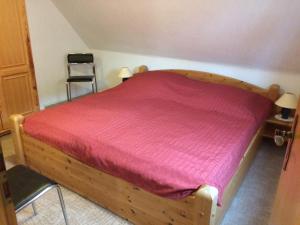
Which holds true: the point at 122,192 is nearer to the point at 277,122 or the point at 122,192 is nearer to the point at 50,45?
the point at 277,122

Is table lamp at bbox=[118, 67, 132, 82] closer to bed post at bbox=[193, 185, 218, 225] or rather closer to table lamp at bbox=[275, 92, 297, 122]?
table lamp at bbox=[275, 92, 297, 122]

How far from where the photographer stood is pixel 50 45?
12.7ft

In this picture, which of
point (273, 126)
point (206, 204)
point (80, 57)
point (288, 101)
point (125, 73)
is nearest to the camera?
point (206, 204)

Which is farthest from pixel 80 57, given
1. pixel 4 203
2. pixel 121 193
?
pixel 4 203

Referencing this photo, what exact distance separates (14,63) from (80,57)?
3.77 feet

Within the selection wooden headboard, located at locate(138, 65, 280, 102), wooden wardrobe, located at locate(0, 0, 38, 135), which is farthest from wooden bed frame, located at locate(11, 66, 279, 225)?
wooden wardrobe, located at locate(0, 0, 38, 135)

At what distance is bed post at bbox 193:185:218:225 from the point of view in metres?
1.37

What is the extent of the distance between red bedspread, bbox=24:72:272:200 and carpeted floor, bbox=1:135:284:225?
378 millimetres

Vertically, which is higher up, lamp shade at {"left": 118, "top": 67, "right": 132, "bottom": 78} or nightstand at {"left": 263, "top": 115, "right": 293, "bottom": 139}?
lamp shade at {"left": 118, "top": 67, "right": 132, "bottom": 78}

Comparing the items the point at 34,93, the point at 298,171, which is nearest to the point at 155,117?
the point at 298,171

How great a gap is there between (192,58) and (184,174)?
6.72 ft

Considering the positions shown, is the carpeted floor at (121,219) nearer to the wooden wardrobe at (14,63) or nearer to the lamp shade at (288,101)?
the lamp shade at (288,101)

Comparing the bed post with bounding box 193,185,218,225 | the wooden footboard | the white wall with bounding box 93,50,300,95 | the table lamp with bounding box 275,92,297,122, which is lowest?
the wooden footboard

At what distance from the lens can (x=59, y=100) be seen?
4.29 metres
